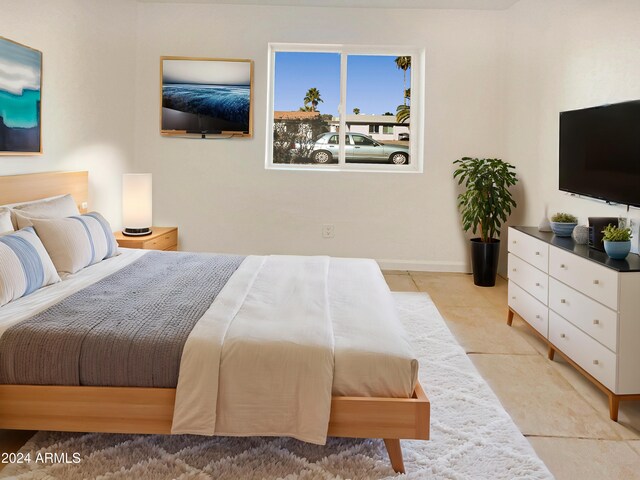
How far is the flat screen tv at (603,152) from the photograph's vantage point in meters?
3.11

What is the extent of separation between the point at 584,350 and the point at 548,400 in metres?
0.33

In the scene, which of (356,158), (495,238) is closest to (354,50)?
(356,158)

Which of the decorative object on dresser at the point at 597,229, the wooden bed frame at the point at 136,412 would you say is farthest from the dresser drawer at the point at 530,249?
the wooden bed frame at the point at 136,412

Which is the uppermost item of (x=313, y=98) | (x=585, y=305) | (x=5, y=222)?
(x=313, y=98)

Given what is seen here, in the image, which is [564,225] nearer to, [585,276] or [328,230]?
[585,276]

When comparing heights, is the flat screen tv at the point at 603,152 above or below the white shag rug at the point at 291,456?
above

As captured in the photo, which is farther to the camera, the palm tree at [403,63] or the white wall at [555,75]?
the palm tree at [403,63]

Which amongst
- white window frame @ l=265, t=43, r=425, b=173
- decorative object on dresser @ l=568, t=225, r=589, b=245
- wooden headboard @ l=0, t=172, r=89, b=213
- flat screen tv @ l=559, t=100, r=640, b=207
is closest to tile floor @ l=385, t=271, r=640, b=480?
decorative object on dresser @ l=568, t=225, r=589, b=245

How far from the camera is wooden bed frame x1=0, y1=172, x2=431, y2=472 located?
2.11 m

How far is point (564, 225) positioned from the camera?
3.74 m

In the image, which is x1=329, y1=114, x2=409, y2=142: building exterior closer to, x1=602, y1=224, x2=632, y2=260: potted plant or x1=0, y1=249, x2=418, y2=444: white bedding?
x1=602, y1=224, x2=632, y2=260: potted plant

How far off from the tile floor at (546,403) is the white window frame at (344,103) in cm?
184

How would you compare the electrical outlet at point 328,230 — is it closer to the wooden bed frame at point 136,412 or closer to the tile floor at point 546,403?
the tile floor at point 546,403

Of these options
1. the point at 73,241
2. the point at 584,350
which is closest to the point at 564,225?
the point at 584,350
